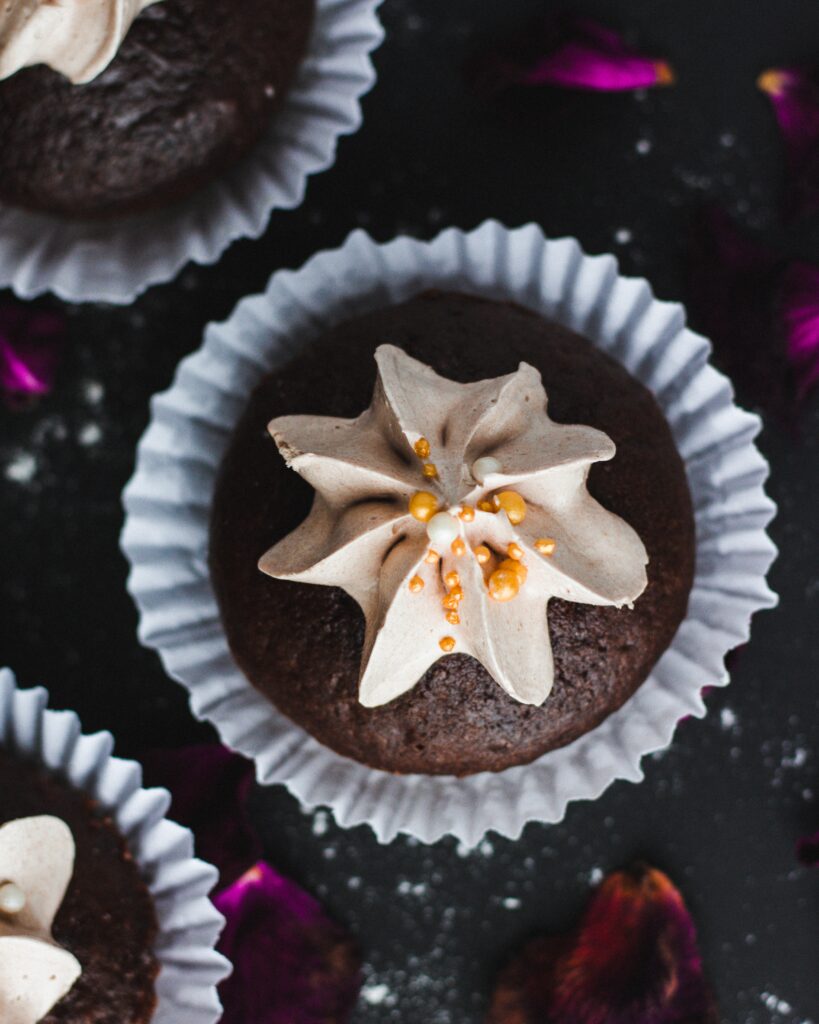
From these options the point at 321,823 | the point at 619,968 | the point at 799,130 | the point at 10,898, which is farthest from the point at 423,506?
the point at 799,130

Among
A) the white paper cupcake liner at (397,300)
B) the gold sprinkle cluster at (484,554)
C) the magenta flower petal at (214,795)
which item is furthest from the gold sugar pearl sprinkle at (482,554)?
the magenta flower petal at (214,795)

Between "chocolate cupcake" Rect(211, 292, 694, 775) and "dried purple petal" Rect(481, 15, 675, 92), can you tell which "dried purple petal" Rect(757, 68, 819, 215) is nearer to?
"dried purple petal" Rect(481, 15, 675, 92)


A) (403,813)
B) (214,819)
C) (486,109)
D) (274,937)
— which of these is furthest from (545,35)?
(274,937)

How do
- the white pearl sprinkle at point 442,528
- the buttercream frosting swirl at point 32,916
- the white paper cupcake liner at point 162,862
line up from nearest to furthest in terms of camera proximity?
the white pearl sprinkle at point 442,528, the buttercream frosting swirl at point 32,916, the white paper cupcake liner at point 162,862

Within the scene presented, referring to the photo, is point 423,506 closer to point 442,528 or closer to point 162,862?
point 442,528

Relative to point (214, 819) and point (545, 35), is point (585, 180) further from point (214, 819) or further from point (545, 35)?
point (214, 819)

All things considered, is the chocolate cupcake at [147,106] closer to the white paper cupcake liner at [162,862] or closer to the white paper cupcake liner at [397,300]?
the white paper cupcake liner at [397,300]
